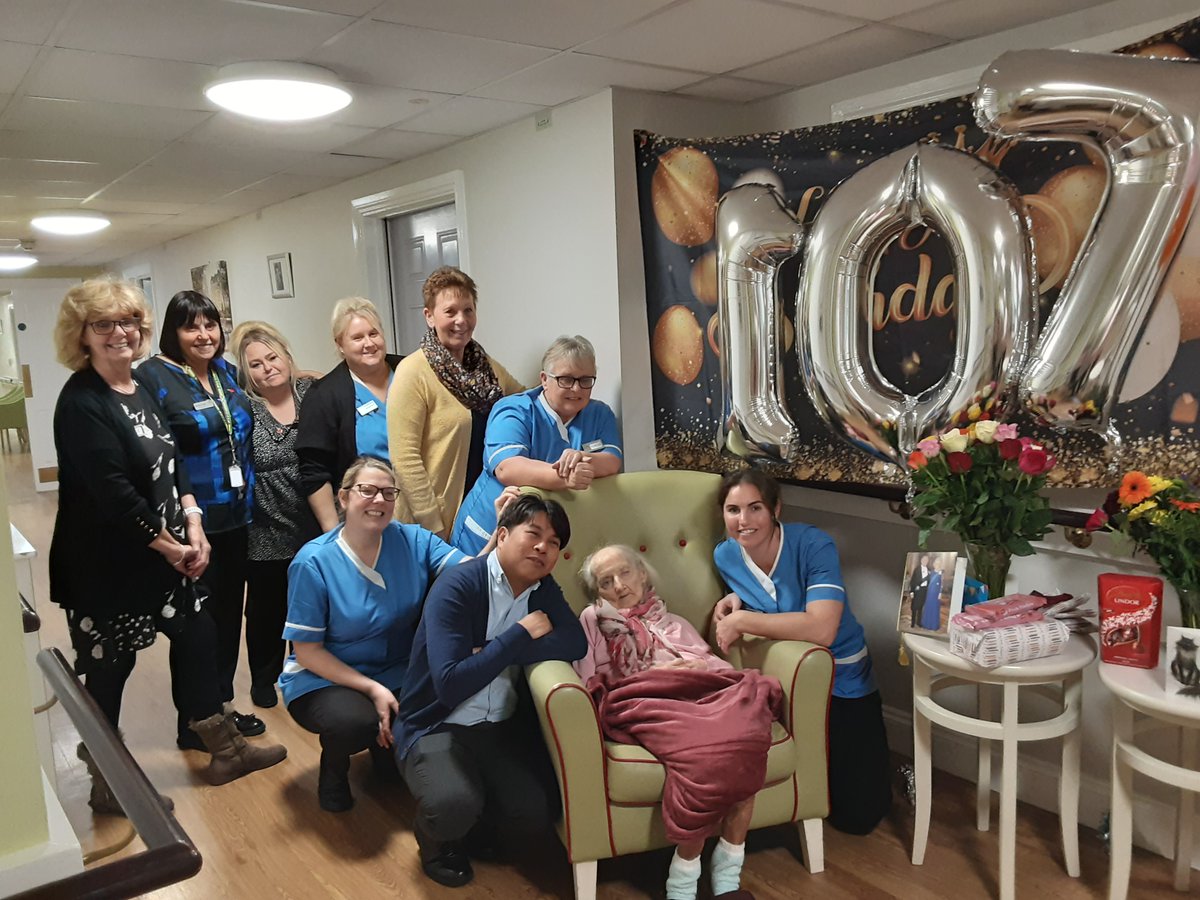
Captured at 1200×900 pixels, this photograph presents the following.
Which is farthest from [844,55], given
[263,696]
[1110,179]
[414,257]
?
[263,696]

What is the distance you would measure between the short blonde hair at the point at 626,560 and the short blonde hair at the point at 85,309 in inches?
55.4

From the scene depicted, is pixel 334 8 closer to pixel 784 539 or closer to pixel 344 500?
pixel 344 500

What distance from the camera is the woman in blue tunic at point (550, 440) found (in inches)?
105

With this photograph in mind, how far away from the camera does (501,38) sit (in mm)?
2529

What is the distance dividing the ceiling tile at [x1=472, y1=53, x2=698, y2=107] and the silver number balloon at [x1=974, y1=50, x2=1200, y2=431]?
1.12m

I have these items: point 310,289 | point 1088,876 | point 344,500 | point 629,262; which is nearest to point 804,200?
point 629,262

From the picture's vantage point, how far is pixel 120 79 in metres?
2.79

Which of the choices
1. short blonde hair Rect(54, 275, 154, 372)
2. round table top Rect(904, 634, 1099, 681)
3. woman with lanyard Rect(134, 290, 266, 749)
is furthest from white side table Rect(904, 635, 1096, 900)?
short blonde hair Rect(54, 275, 154, 372)

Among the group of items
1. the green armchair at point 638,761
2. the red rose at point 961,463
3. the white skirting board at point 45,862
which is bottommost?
the green armchair at point 638,761

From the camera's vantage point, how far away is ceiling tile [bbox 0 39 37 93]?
2449 millimetres

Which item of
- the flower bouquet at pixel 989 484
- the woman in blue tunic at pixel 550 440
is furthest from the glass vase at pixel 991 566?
the woman in blue tunic at pixel 550 440

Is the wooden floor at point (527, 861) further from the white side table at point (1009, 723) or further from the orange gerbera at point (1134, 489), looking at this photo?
the orange gerbera at point (1134, 489)

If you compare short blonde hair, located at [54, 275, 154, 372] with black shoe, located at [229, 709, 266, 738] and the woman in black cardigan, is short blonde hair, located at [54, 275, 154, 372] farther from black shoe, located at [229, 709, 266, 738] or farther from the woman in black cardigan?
black shoe, located at [229, 709, 266, 738]

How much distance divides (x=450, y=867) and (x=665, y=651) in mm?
748
